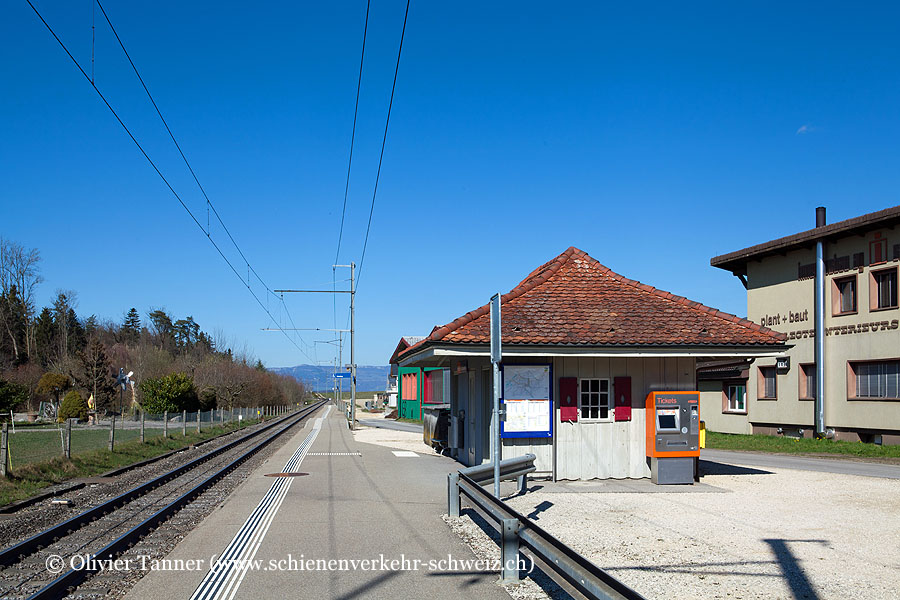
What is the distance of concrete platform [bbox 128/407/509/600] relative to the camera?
290 inches

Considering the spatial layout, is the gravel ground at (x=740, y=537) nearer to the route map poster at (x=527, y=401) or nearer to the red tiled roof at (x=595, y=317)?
the route map poster at (x=527, y=401)

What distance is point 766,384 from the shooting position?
35438 millimetres

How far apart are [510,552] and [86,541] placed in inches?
228

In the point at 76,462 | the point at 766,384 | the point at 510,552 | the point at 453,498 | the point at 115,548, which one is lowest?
the point at 76,462

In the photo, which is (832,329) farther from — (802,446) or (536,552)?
(536,552)

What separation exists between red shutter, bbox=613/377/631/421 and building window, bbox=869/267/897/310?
17.0 m

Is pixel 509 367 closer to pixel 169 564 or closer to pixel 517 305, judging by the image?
pixel 517 305

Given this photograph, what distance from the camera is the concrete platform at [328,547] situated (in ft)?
24.2

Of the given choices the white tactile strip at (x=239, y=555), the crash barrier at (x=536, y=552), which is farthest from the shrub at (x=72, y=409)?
the crash barrier at (x=536, y=552)

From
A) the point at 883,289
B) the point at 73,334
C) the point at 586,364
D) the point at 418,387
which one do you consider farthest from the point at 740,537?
the point at 73,334

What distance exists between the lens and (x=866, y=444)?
28281 millimetres

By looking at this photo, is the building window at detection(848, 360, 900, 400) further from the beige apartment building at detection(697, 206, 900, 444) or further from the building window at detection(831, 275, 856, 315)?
the building window at detection(831, 275, 856, 315)

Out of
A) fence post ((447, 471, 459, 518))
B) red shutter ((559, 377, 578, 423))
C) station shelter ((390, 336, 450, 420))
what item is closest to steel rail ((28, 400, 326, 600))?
fence post ((447, 471, 459, 518))

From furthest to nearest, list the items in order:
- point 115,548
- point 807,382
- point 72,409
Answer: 1. point 72,409
2. point 807,382
3. point 115,548
